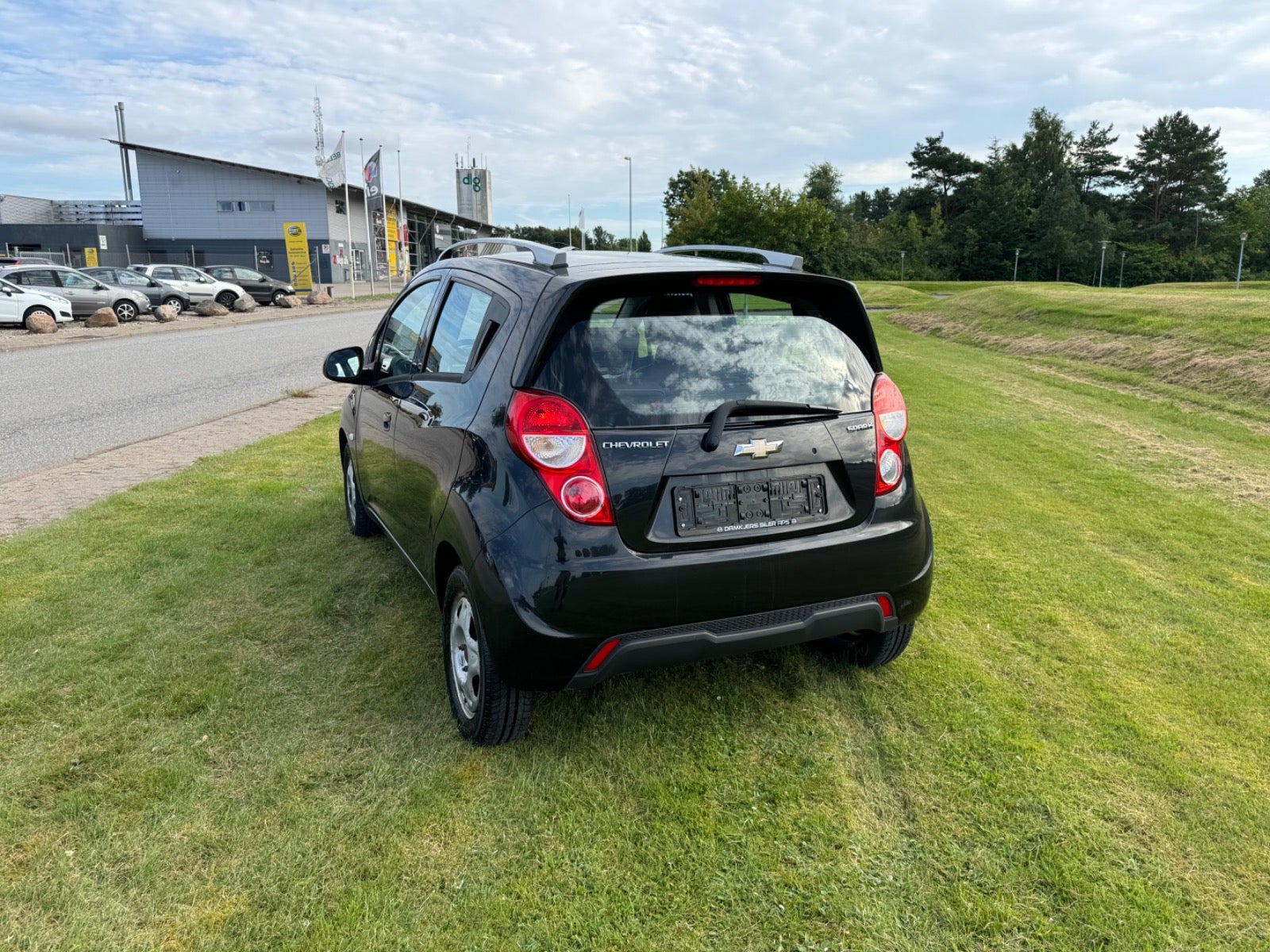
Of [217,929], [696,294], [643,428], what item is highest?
[696,294]

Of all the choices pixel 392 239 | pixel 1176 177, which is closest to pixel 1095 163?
pixel 1176 177

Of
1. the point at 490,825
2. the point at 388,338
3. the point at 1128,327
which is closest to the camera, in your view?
the point at 490,825

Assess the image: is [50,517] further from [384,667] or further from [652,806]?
[652,806]

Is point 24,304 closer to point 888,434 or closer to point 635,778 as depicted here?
point 635,778

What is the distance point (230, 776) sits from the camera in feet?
9.39

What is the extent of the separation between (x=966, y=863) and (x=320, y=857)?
1.93 m

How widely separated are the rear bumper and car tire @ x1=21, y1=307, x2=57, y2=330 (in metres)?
26.4

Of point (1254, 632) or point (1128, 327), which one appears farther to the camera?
point (1128, 327)

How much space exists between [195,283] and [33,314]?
1087cm

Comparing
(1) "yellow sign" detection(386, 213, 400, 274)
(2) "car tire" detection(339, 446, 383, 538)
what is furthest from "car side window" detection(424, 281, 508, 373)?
(1) "yellow sign" detection(386, 213, 400, 274)

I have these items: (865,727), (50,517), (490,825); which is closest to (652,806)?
(490,825)

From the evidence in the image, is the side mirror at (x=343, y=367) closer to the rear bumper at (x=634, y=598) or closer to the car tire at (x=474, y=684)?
the car tire at (x=474, y=684)

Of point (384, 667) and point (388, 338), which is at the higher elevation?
point (388, 338)

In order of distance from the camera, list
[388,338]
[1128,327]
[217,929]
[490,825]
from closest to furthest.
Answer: [217,929] → [490,825] → [388,338] → [1128,327]
